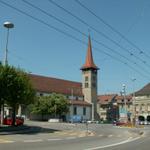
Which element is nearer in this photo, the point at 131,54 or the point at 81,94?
the point at 131,54

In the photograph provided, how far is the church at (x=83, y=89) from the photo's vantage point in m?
124

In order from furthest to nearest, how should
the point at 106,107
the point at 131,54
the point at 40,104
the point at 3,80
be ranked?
the point at 106,107 < the point at 40,104 < the point at 3,80 < the point at 131,54

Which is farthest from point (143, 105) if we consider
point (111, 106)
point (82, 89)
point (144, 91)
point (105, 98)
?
point (105, 98)

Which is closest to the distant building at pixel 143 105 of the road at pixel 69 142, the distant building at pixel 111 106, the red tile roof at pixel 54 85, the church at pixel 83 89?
the distant building at pixel 111 106

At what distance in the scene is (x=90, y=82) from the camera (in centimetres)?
13088

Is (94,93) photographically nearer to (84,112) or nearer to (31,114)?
(84,112)

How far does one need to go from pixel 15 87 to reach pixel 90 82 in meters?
85.1

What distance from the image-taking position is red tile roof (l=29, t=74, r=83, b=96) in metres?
119

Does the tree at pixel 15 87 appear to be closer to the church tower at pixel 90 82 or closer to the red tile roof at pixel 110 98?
the church tower at pixel 90 82

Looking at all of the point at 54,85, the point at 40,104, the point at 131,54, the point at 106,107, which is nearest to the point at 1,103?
the point at 131,54

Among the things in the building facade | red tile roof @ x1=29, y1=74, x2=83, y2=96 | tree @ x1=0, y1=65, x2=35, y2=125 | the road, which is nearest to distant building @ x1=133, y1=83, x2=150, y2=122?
the building facade

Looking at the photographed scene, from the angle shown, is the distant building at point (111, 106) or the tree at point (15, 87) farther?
the distant building at point (111, 106)

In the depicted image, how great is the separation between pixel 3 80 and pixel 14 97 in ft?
12.7

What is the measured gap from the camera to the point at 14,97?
47.3 m
